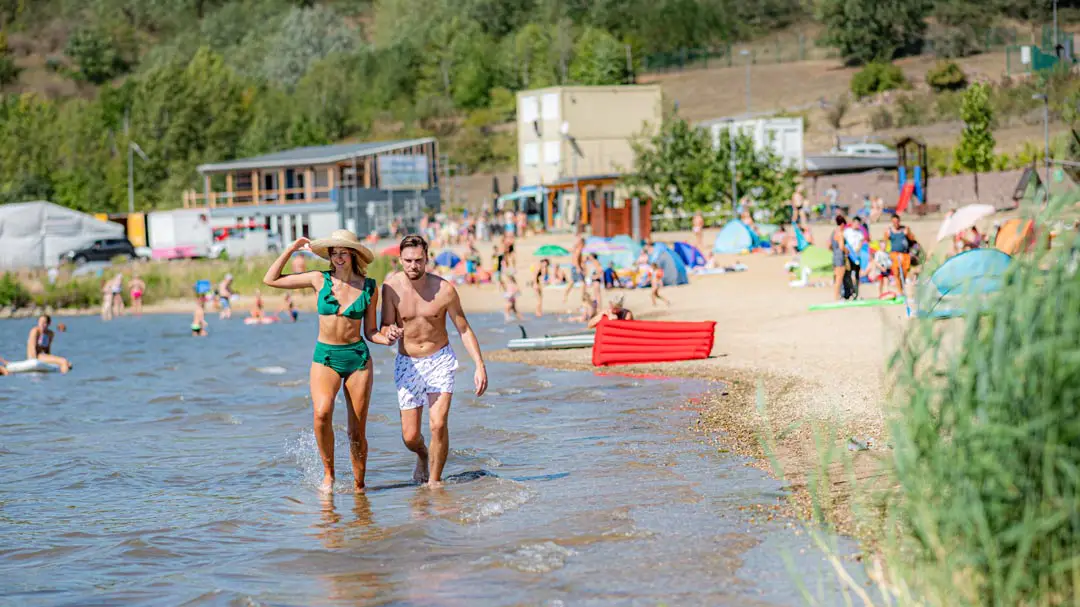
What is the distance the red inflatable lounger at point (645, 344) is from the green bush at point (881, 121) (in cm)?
4760

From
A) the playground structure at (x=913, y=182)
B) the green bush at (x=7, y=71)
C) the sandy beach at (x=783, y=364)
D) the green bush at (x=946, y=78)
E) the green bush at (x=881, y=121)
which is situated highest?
the green bush at (x=7, y=71)

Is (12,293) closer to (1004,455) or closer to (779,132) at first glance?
(779,132)

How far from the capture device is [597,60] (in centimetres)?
7581

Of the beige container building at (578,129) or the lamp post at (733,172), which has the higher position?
the beige container building at (578,129)

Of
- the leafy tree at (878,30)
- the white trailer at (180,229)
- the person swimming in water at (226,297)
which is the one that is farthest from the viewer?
the leafy tree at (878,30)

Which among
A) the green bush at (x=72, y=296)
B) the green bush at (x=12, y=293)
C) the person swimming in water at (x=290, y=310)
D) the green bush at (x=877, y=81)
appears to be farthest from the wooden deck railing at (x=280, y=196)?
the green bush at (x=877, y=81)

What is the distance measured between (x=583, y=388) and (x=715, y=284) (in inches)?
522

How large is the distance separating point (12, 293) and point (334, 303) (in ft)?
116

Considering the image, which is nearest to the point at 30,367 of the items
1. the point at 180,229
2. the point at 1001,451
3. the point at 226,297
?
the point at 226,297

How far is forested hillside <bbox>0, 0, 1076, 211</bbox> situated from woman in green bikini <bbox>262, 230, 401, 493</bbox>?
6362 cm

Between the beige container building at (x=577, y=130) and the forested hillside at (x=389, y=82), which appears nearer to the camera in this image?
the beige container building at (x=577, y=130)

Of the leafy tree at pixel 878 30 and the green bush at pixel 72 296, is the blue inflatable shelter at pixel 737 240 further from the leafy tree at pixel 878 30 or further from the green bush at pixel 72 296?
the leafy tree at pixel 878 30

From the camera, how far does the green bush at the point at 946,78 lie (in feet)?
221

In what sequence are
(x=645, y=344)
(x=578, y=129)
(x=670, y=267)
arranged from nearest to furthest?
(x=645, y=344)
(x=670, y=267)
(x=578, y=129)
